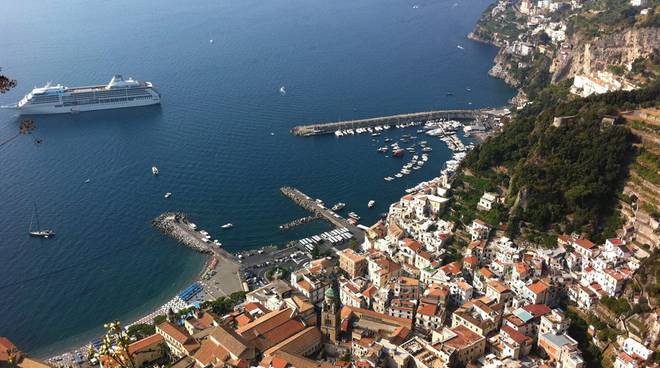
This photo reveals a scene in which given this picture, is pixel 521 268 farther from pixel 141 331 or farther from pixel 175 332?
pixel 141 331

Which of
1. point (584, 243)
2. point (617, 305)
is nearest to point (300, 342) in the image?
point (617, 305)

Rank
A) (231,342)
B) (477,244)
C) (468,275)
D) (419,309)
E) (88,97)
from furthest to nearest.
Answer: (88,97)
(477,244)
(468,275)
(419,309)
(231,342)

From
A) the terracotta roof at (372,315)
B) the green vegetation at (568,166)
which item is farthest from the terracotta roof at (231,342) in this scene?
the green vegetation at (568,166)

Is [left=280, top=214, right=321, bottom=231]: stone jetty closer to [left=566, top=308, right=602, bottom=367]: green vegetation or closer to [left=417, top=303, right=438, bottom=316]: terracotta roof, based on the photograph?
[left=417, top=303, right=438, bottom=316]: terracotta roof

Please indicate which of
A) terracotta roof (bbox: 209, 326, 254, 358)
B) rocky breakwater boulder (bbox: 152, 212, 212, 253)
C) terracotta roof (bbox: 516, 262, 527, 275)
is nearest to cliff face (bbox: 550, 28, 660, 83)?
terracotta roof (bbox: 516, 262, 527, 275)

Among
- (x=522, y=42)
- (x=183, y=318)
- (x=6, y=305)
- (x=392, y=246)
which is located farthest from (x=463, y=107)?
(x=6, y=305)

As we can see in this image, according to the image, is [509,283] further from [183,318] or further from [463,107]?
[463,107]
